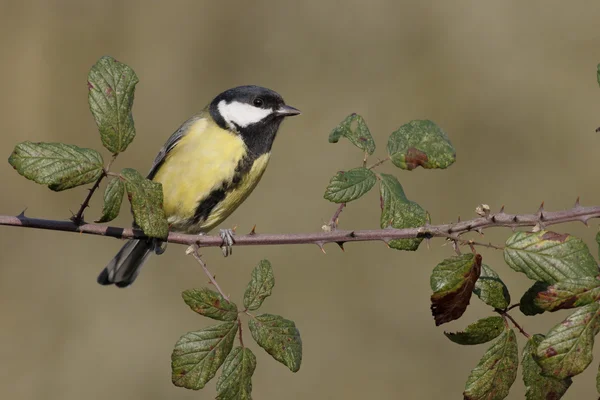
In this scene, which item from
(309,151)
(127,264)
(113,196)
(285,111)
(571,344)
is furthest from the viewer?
(309,151)

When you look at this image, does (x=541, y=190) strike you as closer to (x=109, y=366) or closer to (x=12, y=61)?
(x=109, y=366)

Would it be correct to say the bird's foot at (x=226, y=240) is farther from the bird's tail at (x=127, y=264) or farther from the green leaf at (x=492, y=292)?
the bird's tail at (x=127, y=264)

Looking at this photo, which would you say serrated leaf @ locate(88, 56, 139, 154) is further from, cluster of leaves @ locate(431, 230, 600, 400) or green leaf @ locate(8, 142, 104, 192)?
cluster of leaves @ locate(431, 230, 600, 400)

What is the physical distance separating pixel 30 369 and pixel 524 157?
440cm

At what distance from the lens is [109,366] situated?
19.4 ft

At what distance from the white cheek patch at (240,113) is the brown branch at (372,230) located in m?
1.30

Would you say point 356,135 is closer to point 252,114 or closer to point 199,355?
point 199,355

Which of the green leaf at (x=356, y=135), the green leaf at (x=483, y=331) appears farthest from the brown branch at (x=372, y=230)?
the green leaf at (x=356, y=135)

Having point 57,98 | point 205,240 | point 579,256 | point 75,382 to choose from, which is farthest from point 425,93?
point 579,256

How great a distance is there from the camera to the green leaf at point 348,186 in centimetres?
213

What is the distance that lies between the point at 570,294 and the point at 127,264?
9.87 feet

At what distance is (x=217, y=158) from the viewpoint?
3.54 meters

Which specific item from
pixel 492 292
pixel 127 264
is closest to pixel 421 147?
pixel 492 292

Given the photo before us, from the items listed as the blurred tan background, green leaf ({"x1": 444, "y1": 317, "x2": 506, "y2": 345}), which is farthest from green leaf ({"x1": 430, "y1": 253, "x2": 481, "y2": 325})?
the blurred tan background
